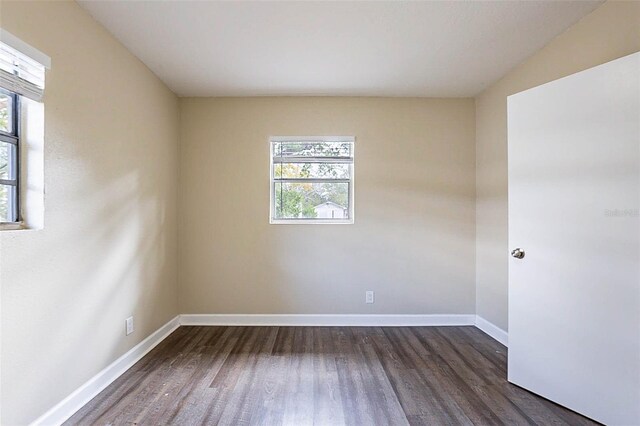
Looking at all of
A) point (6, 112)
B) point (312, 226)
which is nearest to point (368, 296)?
point (312, 226)

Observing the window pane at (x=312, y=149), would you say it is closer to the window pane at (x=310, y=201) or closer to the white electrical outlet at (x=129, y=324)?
the window pane at (x=310, y=201)

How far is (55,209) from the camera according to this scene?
70.1 inches

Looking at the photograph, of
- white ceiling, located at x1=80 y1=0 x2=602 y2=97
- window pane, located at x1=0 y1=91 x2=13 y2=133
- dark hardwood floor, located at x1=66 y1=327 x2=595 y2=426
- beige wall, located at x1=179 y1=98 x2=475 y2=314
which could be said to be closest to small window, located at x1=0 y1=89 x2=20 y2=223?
window pane, located at x1=0 y1=91 x2=13 y2=133

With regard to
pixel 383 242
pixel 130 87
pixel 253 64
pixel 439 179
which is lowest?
pixel 383 242

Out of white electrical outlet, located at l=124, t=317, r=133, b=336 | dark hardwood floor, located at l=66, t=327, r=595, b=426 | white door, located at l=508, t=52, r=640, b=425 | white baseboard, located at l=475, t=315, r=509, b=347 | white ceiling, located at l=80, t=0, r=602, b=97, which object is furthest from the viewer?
white baseboard, located at l=475, t=315, r=509, b=347

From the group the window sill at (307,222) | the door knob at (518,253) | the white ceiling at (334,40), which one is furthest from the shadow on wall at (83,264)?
the door knob at (518,253)

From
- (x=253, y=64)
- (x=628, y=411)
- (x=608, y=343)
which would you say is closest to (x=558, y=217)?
(x=608, y=343)

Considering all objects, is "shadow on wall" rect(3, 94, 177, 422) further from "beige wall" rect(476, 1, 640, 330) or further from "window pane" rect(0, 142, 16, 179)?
"beige wall" rect(476, 1, 640, 330)

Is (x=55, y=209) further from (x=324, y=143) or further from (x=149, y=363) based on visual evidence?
(x=324, y=143)

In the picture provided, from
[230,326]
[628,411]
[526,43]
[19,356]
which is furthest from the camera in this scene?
[230,326]

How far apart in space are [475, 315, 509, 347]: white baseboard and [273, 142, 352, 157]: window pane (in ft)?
7.41

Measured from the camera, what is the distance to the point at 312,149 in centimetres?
346

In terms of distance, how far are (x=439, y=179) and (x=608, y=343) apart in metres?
2.01

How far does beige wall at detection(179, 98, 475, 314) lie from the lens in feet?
11.1
